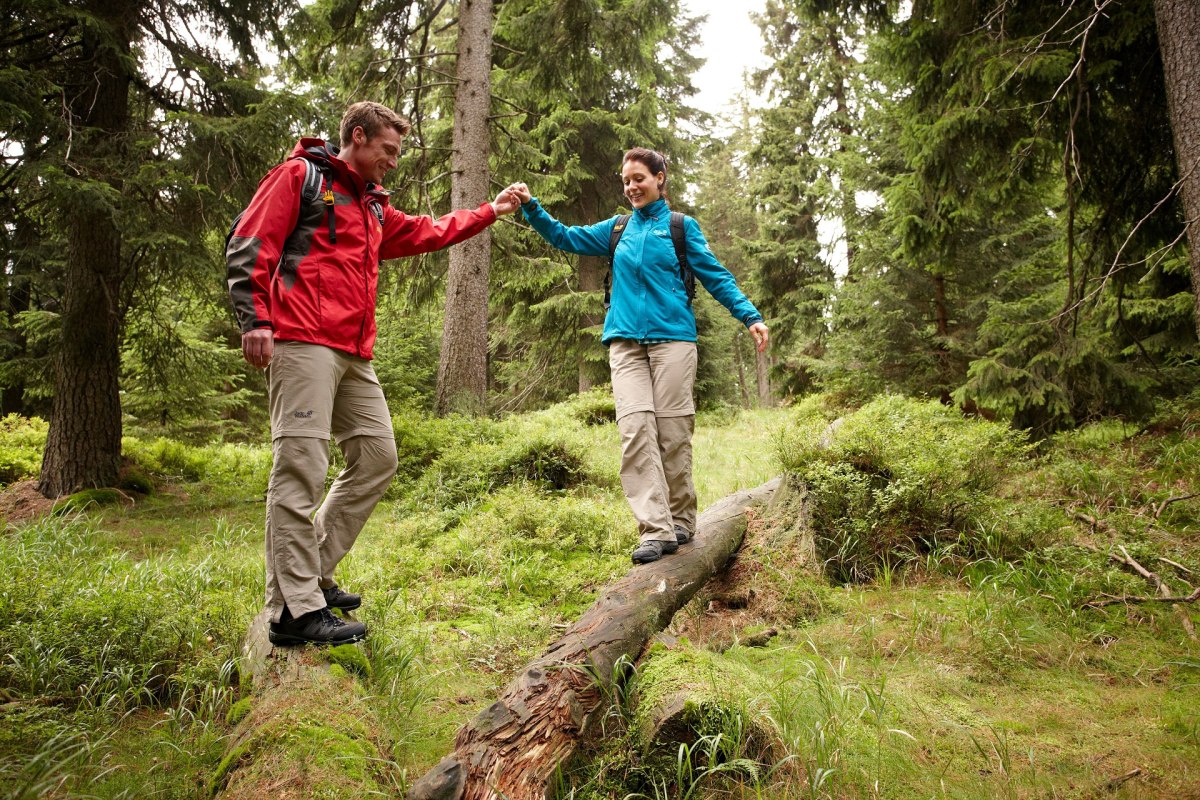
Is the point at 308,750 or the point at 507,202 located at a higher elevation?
the point at 507,202

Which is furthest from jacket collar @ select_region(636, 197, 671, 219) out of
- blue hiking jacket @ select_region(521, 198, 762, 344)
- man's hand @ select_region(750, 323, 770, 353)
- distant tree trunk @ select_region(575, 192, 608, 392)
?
distant tree trunk @ select_region(575, 192, 608, 392)

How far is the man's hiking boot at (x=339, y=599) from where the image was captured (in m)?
3.55

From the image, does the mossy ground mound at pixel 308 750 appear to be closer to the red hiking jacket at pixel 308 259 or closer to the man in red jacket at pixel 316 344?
the man in red jacket at pixel 316 344

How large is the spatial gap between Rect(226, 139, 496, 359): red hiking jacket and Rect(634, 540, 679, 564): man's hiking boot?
6.22ft

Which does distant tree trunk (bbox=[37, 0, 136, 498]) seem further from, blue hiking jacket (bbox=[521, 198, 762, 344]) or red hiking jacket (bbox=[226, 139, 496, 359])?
blue hiking jacket (bbox=[521, 198, 762, 344])

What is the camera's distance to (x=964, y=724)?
2.94 m

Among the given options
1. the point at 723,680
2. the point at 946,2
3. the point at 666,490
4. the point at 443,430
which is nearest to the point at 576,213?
the point at 443,430

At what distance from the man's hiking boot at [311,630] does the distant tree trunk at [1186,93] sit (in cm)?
546

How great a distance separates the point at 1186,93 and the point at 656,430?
4172 mm

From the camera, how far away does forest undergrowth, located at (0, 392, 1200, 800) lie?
253 cm

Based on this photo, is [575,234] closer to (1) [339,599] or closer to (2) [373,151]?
(2) [373,151]

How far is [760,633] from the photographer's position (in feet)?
13.4

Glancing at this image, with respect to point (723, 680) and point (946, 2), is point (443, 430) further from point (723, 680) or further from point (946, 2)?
point (946, 2)

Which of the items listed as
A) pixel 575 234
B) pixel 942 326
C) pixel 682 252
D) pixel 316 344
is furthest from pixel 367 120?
pixel 942 326
